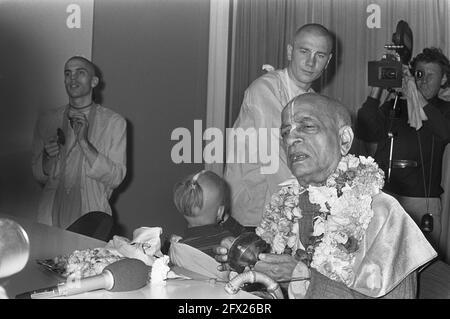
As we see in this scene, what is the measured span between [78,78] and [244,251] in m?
2.27

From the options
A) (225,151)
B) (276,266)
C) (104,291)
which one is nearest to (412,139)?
(225,151)

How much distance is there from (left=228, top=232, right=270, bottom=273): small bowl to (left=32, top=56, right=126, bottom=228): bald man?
1.96 meters

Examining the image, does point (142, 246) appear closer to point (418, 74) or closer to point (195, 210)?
point (195, 210)

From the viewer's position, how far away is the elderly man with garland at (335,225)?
52.4 inches

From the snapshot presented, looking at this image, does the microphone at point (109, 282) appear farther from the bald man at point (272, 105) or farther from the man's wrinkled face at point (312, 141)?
the bald man at point (272, 105)

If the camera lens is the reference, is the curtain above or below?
above

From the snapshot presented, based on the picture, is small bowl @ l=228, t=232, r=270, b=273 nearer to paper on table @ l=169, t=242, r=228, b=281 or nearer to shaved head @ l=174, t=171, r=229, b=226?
paper on table @ l=169, t=242, r=228, b=281

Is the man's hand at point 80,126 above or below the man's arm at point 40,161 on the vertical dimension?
above

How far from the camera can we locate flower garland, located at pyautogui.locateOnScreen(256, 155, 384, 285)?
1.42 metres

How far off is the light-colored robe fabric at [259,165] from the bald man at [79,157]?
0.68 metres

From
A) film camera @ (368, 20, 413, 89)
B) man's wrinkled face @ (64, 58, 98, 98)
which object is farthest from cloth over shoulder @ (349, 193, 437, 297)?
man's wrinkled face @ (64, 58, 98, 98)

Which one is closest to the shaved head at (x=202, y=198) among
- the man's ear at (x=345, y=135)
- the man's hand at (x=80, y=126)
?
the man's ear at (x=345, y=135)

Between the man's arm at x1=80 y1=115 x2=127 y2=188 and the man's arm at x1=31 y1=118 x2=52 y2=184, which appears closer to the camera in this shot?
the man's arm at x1=80 y1=115 x2=127 y2=188
